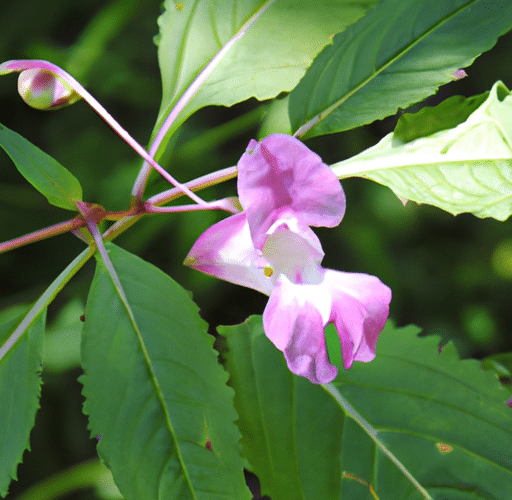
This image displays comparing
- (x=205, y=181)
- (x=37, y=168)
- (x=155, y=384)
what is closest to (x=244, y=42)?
(x=205, y=181)

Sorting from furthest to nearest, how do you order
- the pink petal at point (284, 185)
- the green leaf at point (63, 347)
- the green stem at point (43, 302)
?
1. the green leaf at point (63, 347)
2. the green stem at point (43, 302)
3. the pink petal at point (284, 185)

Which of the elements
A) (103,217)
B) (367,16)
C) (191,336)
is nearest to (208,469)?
(191,336)

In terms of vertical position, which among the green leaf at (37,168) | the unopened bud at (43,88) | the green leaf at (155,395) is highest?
the unopened bud at (43,88)

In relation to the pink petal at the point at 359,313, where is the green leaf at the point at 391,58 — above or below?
above

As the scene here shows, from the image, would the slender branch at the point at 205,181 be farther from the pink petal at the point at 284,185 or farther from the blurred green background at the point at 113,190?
the blurred green background at the point at 113,190

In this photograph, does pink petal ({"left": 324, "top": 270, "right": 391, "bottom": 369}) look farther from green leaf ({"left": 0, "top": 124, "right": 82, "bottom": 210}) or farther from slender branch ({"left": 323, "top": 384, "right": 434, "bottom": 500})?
green leaf ({"left": 0, "top": 124, "right": 82, "bottom": 210})

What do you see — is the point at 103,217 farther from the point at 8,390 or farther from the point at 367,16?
the point at 367,16

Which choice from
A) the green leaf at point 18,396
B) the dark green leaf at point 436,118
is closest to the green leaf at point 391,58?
the dark green leaf at point 436,118

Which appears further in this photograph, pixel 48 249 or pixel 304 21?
pixel 48 249
